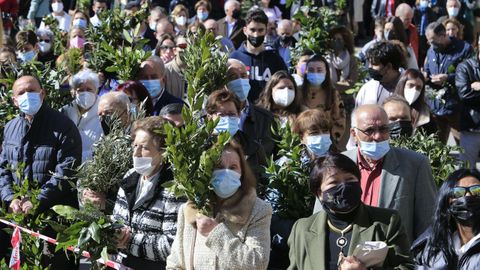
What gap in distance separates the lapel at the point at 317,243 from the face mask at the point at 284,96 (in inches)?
164

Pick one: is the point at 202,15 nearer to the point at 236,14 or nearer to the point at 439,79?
the point at 236,14

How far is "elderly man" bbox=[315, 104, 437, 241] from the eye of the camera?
21.6 ft

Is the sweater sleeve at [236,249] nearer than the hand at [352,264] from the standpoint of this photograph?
No

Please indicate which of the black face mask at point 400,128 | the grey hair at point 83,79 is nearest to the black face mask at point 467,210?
the black face mask at point 400,128

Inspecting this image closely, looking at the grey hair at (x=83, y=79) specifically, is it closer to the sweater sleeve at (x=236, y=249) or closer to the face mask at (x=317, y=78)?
the face mask at (x=317, y=78)

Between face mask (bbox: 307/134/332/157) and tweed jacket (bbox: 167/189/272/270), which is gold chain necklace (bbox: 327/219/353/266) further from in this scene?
face mask (bbox: 307/134/332/157)

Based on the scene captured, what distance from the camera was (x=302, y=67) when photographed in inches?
456

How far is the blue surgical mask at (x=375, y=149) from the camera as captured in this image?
6.65 metres

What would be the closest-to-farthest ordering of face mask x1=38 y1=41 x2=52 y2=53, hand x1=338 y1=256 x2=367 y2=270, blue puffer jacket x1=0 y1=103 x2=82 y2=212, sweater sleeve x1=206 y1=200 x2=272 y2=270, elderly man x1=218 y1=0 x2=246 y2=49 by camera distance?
1. hand x1=338 y1=256 x2=367 y2=270
2. sweater sleeve x1=206 y1=200 x2=272 y2=270
3. blue puffer jacket x1=0 y1=103 x2=82 y2=212
4. face mask x1=38 y1=41 x2=52 y2=53
5. elderly man x1=218 y1=0 x2=246 y2=49

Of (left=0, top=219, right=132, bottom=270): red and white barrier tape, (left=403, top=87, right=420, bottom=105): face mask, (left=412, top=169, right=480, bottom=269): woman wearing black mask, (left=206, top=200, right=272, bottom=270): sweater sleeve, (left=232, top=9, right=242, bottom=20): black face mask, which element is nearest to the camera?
(left=412, top=169, right=480, bottom=269): woman wearing black mask

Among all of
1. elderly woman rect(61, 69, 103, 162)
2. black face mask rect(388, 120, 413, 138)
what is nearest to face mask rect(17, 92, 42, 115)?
elderly woman rect(61, 69, 103, 162)

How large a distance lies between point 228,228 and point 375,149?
4.21 feet

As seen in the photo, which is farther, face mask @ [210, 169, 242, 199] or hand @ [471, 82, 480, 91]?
hand @ [471, 82, 480, 91]

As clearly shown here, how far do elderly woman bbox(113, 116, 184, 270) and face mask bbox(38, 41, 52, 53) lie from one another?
8.27 meters
